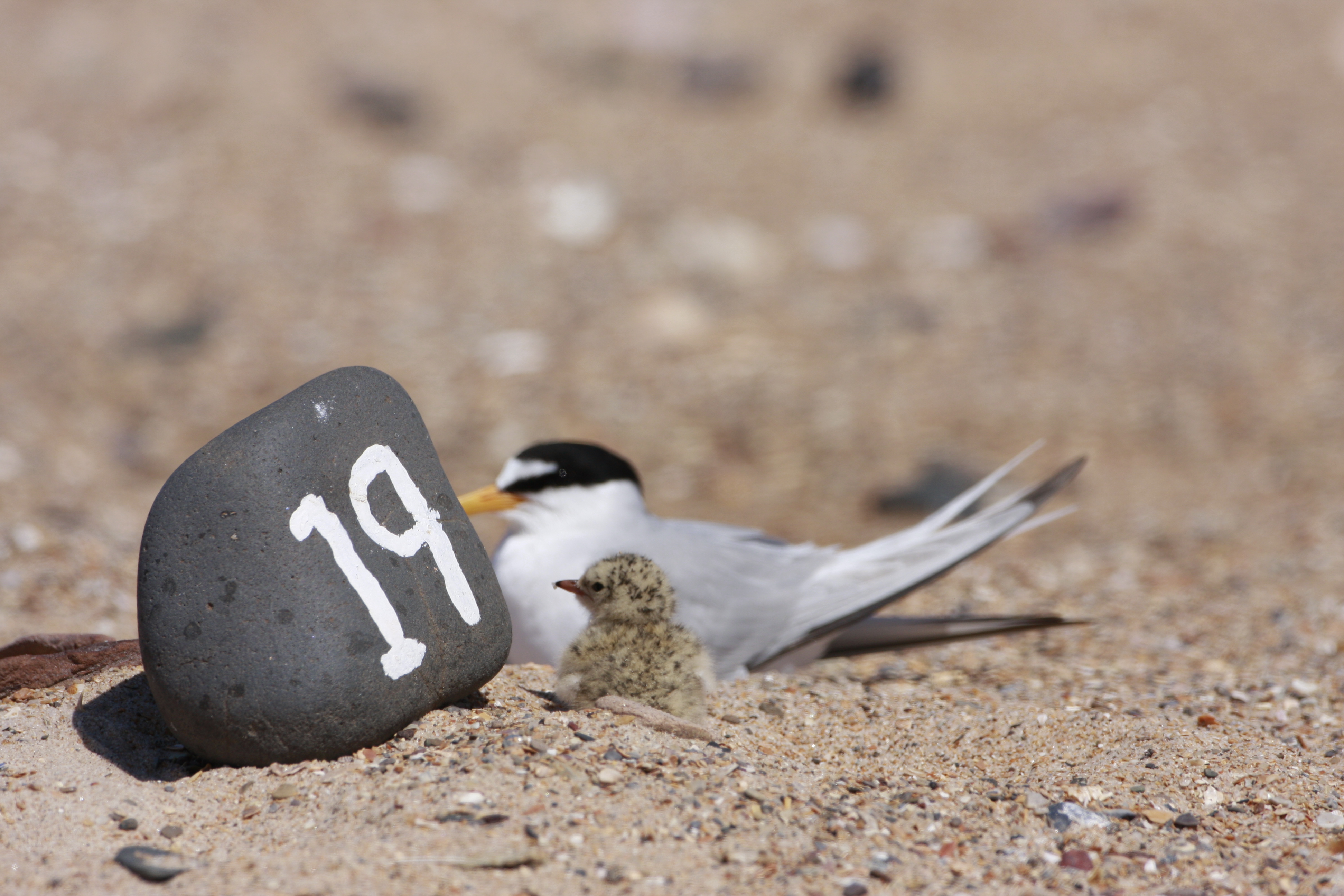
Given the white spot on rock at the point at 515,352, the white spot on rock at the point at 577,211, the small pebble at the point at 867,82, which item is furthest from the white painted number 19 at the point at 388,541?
the small pebble at the point at 867,82

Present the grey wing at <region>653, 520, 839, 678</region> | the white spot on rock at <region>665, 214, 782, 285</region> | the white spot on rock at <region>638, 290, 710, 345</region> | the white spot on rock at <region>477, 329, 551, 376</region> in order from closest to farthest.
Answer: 1. the grey wing at <region>653, 520, 839, 678</region>
2. the white spot on rock at <region>477, 329, 551, 376</region>
3. the white spot on rock at <region>638, 290, 710, 345</region>
4. the white spot on rock at <region>665, 214, 782, 285</region>

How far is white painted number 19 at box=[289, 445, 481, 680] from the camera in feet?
9.67

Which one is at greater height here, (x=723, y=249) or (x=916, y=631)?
(x=723, y=249)

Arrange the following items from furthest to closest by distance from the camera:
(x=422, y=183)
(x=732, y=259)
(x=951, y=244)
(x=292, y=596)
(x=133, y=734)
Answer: (x=422, y=183)
(x=951, y=244)
(x=732, y=259)
(x=133, y=734)
(x=292, y=596)

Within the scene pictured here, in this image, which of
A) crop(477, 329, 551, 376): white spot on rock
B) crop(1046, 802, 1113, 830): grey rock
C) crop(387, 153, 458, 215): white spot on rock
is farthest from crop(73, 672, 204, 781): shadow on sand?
crop(387, 153, 458, 215): white spot on rock

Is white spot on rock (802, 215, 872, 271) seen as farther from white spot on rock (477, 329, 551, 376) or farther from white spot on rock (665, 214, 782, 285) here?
white spot on rock (477, 329, 551, 376)

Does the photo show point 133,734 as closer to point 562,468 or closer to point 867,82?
point 562,468

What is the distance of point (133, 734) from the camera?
10.6 feet

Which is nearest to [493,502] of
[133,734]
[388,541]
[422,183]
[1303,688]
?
[388,541]

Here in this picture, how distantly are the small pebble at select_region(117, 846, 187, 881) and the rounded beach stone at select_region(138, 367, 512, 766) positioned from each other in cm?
33

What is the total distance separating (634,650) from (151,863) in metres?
1.28

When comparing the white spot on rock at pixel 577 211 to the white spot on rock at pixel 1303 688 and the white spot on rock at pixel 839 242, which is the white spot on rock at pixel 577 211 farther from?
the white spot on rock at pixel 1303 688

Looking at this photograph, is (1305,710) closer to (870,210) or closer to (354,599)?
(354,599)

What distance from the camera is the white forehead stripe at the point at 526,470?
4.39m
